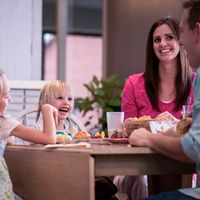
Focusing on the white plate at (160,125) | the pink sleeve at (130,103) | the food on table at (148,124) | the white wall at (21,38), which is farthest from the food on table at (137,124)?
the white wall at (21,38)

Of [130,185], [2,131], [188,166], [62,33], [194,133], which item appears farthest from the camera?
[62,33]

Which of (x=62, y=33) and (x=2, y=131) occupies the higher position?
(x=62, y=33)

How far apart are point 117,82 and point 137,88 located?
8.54 ft

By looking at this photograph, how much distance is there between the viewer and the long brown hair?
286 cm

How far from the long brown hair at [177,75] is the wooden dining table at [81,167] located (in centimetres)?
96

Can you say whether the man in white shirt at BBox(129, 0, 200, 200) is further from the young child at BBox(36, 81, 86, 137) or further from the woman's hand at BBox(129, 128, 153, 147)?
the young child at BBox(36, 81, 86, 137)

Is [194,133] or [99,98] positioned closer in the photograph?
[194,133]

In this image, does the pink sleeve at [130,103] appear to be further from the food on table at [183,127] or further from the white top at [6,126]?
the food on table at [183,127]

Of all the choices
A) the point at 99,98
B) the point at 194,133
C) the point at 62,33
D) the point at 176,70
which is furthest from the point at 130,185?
the point at 62,33

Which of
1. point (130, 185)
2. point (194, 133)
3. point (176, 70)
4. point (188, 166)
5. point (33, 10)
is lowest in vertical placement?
point (130, 185)

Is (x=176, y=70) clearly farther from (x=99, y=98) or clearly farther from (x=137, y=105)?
(x=99, y=98)

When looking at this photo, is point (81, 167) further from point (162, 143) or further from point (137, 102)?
point (137, 102)

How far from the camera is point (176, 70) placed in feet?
9.77

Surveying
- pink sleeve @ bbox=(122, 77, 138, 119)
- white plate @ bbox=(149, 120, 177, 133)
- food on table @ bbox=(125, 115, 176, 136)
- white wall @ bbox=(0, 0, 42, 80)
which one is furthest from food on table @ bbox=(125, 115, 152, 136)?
white wall @ bbox=(0, 0, 42, 80)
